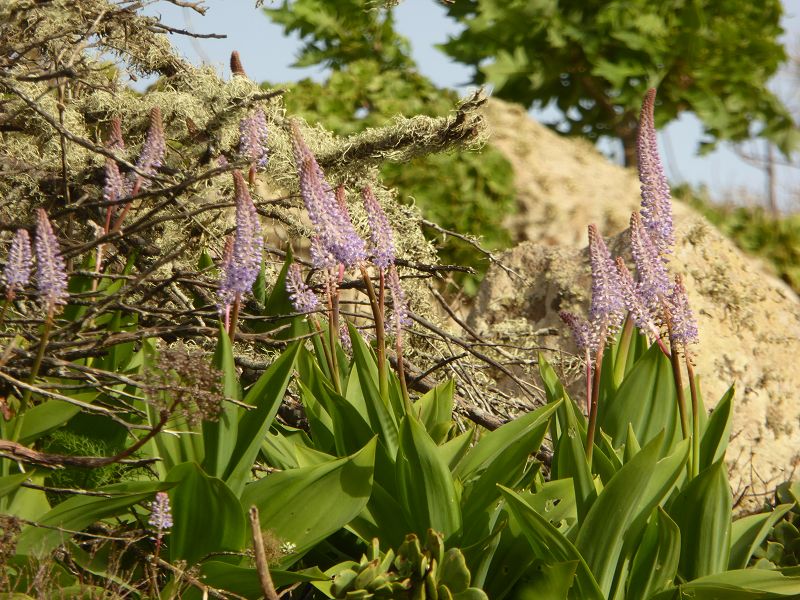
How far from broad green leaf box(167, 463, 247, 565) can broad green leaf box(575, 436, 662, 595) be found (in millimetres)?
935

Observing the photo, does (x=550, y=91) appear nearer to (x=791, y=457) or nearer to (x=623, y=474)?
(x=791, y=457)

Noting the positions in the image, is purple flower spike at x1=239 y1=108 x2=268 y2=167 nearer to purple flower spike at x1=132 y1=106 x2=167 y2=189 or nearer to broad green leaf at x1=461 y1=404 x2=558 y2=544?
purple flower spike at x1=132 y1=106 x2=167 y2=189

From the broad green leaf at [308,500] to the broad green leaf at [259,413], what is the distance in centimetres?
6

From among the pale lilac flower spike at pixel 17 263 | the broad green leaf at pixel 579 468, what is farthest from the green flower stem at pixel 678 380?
the pale lilac flower spike at pixel 17 263

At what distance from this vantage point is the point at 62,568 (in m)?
2.72

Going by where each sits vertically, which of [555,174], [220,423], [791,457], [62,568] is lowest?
[62,568]

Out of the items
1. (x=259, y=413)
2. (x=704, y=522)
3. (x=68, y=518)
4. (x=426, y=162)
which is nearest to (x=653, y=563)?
(x=704, y=522)

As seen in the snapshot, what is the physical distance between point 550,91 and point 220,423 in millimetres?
9867

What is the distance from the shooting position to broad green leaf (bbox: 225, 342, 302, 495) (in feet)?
9.11

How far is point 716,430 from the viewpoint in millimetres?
3207

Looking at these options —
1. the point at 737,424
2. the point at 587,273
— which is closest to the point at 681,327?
the point at 737,424

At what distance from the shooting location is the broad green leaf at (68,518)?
8.70 feet

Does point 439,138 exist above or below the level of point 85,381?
above

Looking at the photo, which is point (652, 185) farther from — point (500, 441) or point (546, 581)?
point (546, 581)
